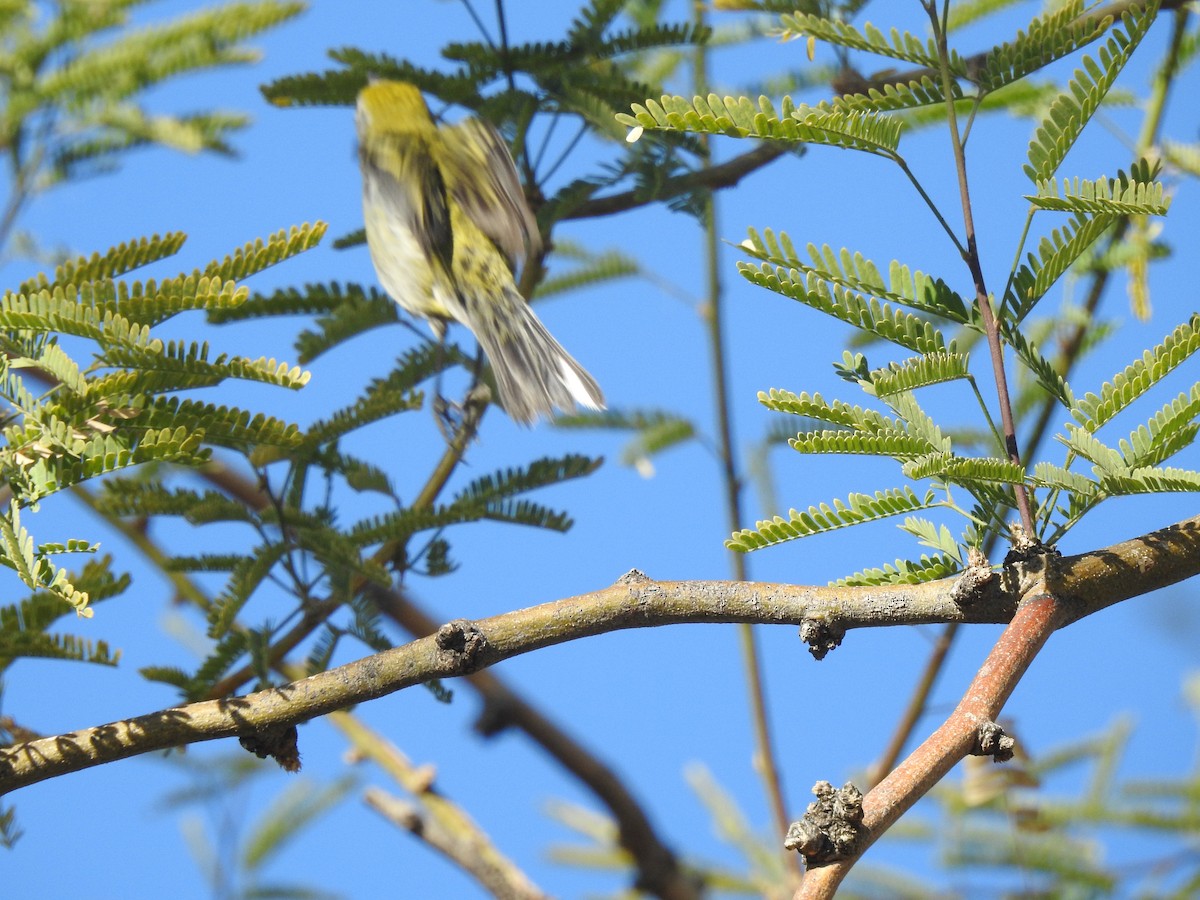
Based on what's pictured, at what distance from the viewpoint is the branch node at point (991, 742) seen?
1.15m

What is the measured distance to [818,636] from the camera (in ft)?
4.41

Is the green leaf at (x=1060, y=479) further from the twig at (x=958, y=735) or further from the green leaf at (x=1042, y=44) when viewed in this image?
the green leaf at (x=1042, y=44)

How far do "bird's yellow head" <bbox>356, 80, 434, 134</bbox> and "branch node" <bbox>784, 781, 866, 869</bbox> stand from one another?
2.54m

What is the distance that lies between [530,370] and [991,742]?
1.70 metres

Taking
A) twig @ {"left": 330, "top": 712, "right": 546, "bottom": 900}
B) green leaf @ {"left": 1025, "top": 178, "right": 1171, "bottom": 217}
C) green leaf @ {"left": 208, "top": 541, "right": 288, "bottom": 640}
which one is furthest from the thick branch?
twig @ {"left": 330, "top": 712, "right": 546, "bottom": 900}

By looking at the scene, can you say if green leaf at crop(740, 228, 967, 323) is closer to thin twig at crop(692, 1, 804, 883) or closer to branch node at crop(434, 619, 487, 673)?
branch node at crop(434, 619, 487, 673)

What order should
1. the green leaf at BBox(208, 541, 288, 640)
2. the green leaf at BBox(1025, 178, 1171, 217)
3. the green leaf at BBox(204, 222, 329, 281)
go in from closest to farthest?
the green leaf at BBox(1025, 178, 1171, 217), the green leaf at BBox(204, 222, 329, 281), the green leaf at BBox(208, 541, 288, 640)

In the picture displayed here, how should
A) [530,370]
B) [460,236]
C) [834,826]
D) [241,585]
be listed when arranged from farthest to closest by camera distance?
[460,236], [530,370], [241,585], [834,826]

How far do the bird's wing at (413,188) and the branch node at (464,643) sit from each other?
1.74 metres

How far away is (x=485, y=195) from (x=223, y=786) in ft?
7.13

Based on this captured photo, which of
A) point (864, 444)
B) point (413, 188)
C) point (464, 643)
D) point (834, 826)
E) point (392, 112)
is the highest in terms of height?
point (392, 112)

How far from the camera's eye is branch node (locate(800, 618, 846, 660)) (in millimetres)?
1341

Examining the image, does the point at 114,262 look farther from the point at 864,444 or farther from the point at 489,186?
the point at 489,186

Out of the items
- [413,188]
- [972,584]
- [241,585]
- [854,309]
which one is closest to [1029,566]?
[972,584]
